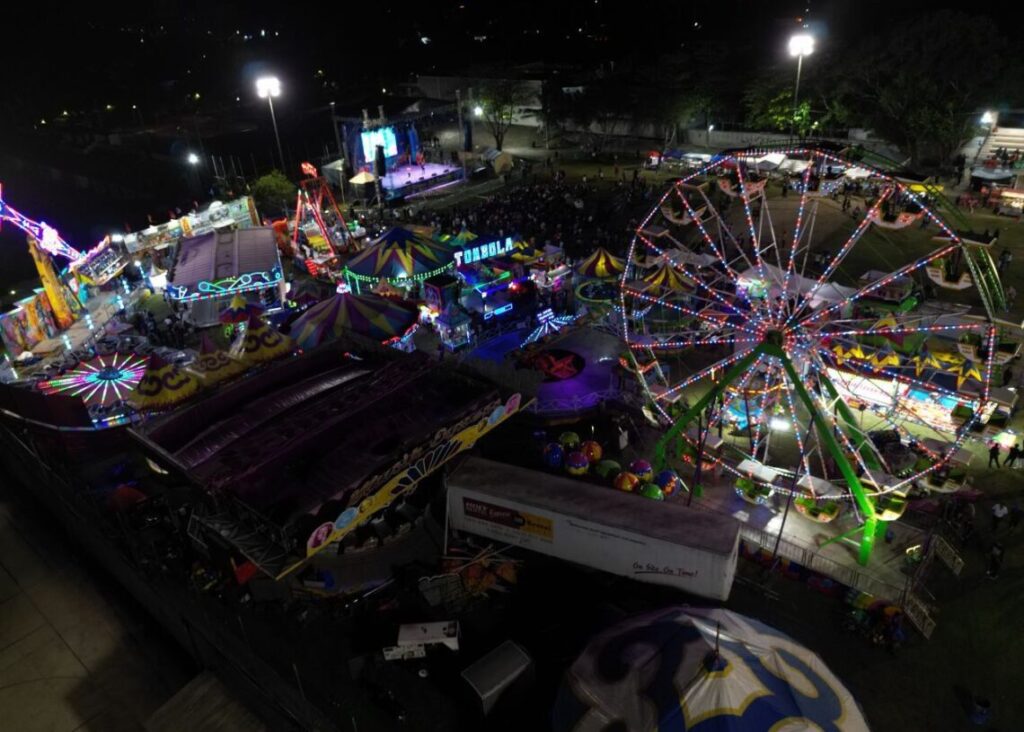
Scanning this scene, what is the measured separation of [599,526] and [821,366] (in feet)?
19.6

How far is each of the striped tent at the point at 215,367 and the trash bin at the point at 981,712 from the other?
706 inches

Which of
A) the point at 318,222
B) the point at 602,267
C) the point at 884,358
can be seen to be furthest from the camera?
the point at 318,222

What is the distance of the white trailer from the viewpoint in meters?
13.2

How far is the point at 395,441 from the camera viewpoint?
14.8 metres

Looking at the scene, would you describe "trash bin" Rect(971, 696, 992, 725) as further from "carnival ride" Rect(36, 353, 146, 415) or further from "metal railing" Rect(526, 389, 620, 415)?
"carnival ride" Rect(36, 353, 146, 415)

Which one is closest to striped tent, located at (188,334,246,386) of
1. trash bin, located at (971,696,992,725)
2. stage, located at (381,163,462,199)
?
trash bin, located at (971,696,992,725)

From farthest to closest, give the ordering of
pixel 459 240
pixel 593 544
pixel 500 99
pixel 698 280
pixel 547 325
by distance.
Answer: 1. pixel 500 99
2. pixel 459 240
3. pixel 547 325
4. pixel 698 280
5. pixel 593 544

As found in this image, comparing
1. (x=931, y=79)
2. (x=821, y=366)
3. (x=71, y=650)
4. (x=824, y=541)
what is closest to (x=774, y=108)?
(x=931, y=79)

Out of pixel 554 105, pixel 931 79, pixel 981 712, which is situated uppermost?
pixel 931 79

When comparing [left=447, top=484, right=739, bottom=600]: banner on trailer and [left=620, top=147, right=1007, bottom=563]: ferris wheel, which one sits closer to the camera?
[left=447, top=484, right=739, bottom=600]: banner on trailer

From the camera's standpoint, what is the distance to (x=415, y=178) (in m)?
47.8

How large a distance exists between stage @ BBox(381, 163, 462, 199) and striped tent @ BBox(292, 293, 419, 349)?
2406 centimetres

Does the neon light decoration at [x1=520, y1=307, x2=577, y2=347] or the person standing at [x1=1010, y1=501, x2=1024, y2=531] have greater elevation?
the neon light decoration at [x1=520, y1=307, x2=577, y2=347]

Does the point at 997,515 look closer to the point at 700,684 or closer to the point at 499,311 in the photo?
the point at 700,684
